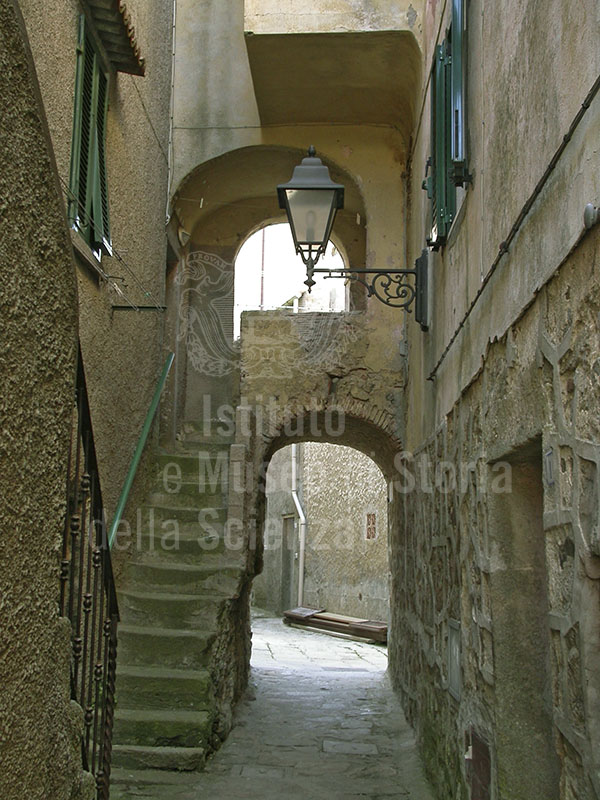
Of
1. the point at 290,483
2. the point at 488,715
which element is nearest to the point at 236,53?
the point at 488,715

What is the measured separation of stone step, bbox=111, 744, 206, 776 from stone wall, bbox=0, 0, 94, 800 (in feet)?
11.9

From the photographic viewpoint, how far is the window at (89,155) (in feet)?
17.4

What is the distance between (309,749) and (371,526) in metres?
9.17

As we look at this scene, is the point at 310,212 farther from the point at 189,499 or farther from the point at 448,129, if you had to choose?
the point at 189,499

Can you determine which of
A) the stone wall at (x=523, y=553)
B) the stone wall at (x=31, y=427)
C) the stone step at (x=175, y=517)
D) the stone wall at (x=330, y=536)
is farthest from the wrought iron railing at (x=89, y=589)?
the stone wall at (x=330, y=536)

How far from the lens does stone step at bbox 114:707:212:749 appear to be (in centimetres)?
574

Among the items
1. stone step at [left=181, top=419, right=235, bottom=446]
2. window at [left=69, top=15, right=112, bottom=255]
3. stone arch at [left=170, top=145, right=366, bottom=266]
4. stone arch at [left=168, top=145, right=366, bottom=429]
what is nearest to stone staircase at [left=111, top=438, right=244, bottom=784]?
stone step at [left=181, top=419, right=235, bottom=446]

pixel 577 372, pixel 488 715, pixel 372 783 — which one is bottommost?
pixel 372 783

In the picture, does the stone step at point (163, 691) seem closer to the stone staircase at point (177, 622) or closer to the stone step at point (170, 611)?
the stone staircase at point (177, 622)

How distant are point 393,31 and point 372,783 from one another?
6.11m

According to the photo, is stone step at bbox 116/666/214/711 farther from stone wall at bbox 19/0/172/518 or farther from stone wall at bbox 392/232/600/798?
stone wall at bbox 392/232/600/798

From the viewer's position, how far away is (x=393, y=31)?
716 centimetres

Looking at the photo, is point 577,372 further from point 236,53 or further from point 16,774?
point 236,53

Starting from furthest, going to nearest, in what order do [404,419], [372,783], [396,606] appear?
[396,606] < [404,419] < [372,783]
